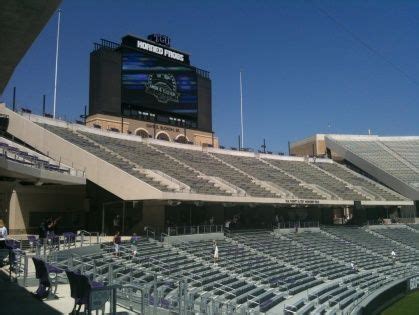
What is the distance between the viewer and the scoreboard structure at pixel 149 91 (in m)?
34.7

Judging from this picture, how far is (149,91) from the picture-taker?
36.8 meters

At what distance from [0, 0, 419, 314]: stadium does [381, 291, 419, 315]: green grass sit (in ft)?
1.54

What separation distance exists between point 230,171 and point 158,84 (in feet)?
30.2

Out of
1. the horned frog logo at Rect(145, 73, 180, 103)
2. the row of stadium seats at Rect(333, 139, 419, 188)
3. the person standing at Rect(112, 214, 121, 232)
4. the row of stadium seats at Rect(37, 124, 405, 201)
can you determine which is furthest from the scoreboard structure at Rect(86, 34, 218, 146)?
the row of stadium seats at Rect(333, 139, 419, 188)

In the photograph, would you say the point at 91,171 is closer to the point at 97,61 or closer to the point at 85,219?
the point at 85,219

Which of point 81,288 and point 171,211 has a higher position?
point 171,211

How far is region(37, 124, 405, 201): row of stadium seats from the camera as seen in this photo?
2828 cm

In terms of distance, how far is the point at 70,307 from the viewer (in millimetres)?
9156

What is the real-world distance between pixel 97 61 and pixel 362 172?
34.0 metres

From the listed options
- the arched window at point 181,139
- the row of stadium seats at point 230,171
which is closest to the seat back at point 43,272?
the row of stadium seats at point 230,171

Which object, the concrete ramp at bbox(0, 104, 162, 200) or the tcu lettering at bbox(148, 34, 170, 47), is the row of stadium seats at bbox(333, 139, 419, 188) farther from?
the concrete ramp at bbox(0, 104, 162, 200)

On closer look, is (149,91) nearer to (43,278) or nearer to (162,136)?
(162,136)

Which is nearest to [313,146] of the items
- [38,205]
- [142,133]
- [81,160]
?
[142,133]

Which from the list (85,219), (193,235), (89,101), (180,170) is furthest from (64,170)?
(89,101)
